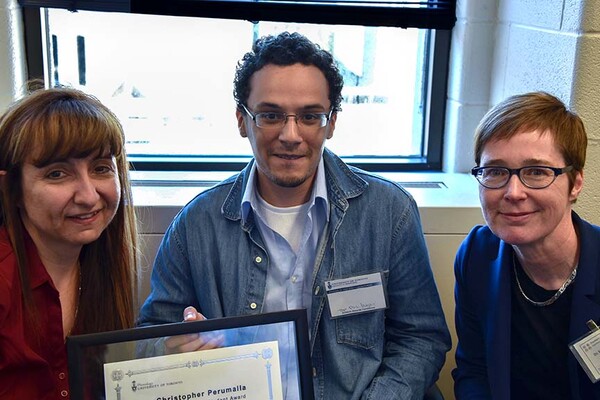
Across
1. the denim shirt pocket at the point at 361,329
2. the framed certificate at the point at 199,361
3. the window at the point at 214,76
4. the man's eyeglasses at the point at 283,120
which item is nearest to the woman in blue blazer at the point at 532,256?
the denim shirt pocket at the point at 361,329

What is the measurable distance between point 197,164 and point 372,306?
99 cm

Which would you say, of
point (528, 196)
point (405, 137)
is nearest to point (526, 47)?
point (405, 137)

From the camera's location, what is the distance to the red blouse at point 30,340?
4.49ft

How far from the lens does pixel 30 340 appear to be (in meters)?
1.42

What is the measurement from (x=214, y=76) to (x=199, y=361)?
1.28 metres

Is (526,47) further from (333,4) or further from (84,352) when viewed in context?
(84,352)

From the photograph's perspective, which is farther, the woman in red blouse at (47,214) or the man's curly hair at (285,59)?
the man's curly hair at (285,59)

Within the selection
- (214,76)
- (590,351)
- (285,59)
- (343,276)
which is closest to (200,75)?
(214,76)

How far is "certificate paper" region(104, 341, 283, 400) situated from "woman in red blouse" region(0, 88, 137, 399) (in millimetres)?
242

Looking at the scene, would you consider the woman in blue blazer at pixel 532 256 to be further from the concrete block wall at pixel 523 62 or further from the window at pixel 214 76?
the window at pixel 214 76

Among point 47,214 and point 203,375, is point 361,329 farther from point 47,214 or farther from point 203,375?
point 47,214

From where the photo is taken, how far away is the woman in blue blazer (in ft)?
4.64

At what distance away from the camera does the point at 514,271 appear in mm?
1572

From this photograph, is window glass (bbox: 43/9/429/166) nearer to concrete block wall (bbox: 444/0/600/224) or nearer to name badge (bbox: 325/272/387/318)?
concrete block wall (bbox: 444/0/600/224)
